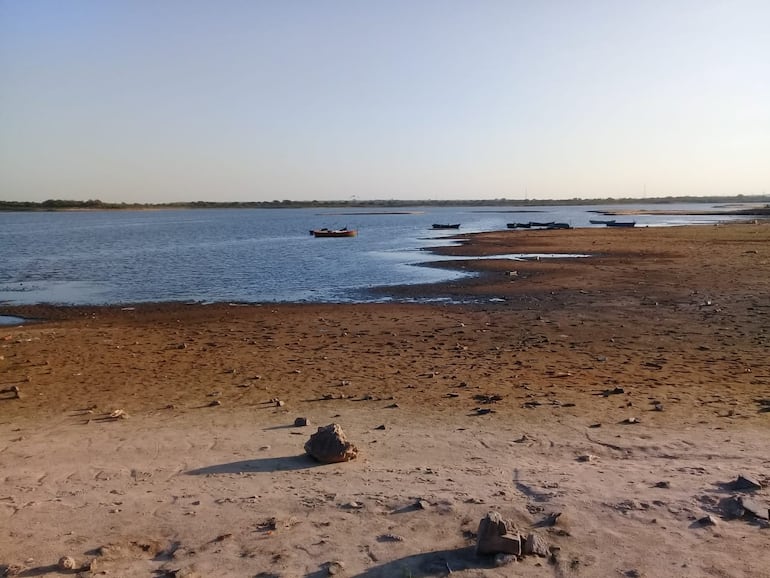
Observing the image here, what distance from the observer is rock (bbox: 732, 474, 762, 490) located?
236 inches

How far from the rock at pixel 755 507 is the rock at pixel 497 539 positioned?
2.08m

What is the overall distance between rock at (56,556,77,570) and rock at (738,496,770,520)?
5.40 m

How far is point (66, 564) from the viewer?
497 centimetres

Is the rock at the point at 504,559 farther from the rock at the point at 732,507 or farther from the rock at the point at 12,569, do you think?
the rock at the point at 12,569

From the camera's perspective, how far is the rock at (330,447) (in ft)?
23.0

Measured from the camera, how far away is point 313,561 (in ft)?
16.5

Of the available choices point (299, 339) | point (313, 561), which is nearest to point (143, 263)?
point (299, 339)

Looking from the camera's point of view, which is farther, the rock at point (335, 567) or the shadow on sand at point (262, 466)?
the shadow on sand at point (262, 466)

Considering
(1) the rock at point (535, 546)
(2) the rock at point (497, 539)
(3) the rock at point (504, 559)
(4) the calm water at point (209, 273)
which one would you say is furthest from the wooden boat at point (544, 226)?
(3) the rock at point (504, 559)

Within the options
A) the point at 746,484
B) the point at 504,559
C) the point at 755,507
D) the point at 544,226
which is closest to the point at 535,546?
the point at 504,559

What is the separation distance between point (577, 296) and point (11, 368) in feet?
51.5

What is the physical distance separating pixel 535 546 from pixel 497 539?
31 centimetres

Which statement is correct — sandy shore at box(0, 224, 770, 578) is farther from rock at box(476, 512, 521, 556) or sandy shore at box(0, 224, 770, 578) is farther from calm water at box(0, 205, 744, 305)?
calm water at box(0, 205, 744, 305)

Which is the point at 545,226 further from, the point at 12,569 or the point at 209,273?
the point at 12,569
